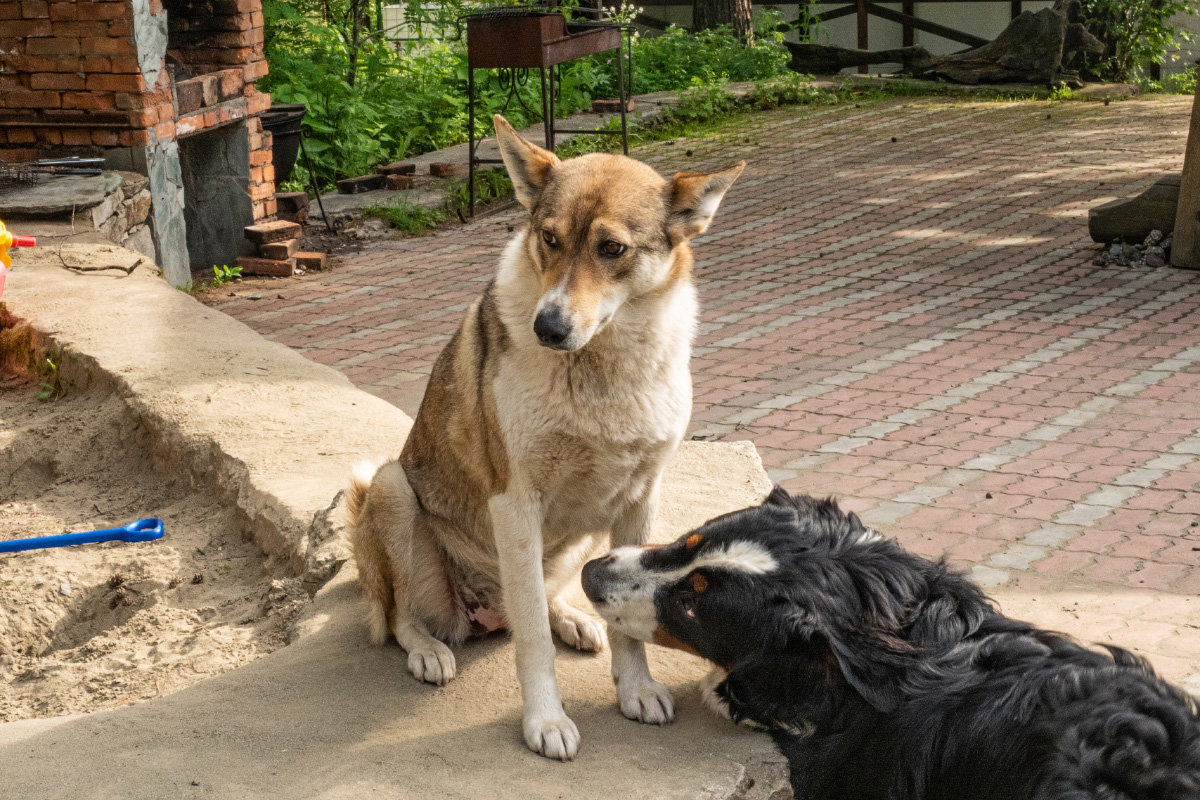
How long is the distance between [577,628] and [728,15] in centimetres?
1737

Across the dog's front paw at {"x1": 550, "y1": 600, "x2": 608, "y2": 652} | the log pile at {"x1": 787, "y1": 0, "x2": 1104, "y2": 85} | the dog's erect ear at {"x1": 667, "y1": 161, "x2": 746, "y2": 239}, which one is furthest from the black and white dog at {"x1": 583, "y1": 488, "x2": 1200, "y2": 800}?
the log pile at {"x1": 787, "y1": 0, "x2": 1104, "y2": 85}

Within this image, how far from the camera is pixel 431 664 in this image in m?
3.30

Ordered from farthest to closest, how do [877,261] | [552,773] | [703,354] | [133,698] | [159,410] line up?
[877,261], [703,354], [159,410], [133,698], [552,773]

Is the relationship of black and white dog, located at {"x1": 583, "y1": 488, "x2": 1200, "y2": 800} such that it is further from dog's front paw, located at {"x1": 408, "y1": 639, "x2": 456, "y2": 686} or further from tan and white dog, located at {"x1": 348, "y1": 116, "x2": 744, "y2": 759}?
dog's front paw, located at {"x1": 408, "y1": 639, "x2": 456, "y2": 686}

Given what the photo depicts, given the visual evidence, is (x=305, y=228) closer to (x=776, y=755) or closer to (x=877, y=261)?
(x=877, y=261)

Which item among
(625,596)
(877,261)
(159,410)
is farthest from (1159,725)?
(877,261)

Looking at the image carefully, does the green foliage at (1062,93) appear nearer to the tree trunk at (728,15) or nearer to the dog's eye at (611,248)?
the tree trunk at (728,15)

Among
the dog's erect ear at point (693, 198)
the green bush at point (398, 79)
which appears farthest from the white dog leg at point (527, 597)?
the green bush at point (398, 79)

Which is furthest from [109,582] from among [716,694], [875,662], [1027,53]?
[1027,53]

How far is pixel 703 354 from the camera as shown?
23.9 ft

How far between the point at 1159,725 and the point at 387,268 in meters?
8.02

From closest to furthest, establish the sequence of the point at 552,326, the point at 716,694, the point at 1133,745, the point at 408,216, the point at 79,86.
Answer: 1. the point at 1133,745
2. the point at 552,326
3. the point at 716,694
4. the point at 79,86
5. the point at 408,216

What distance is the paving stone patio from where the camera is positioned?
4.75 meters

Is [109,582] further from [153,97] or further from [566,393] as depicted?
[153,97]
